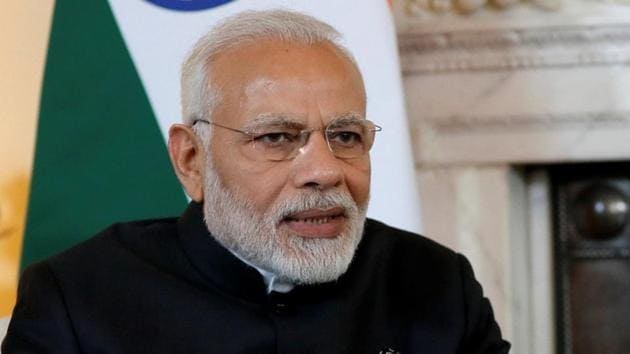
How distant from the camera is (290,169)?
1.95 m

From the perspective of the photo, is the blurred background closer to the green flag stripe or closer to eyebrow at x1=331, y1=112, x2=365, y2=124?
the green flag stripe

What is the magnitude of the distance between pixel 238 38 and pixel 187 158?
224 millimetres

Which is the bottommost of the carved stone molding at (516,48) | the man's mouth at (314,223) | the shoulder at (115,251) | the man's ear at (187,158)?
the shoulder at (115,251)

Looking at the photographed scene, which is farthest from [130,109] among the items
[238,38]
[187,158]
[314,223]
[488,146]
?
[488,146]

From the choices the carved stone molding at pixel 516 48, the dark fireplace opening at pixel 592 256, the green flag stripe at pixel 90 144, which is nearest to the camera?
the green flag stripe at pixel 90 144

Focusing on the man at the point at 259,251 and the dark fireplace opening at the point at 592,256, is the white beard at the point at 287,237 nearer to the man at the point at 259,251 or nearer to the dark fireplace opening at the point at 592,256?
the man at the point at 259,251

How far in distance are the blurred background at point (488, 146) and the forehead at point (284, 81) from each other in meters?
0.74

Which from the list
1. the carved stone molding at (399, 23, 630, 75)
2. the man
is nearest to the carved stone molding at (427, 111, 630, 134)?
the carved stone molding at (399, 23, 630, 75)

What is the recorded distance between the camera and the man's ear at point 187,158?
82.8 inches

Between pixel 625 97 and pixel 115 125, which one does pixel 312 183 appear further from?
pixel 625 97

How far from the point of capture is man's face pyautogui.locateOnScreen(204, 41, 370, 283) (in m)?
1.95

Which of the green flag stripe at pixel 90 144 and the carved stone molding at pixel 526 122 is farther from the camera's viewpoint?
the carved stone molding at pixel 526 122

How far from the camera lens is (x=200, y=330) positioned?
6.70 feet

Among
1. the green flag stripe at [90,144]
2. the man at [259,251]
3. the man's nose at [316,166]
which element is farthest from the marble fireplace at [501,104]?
the man's nose at [316,166]
